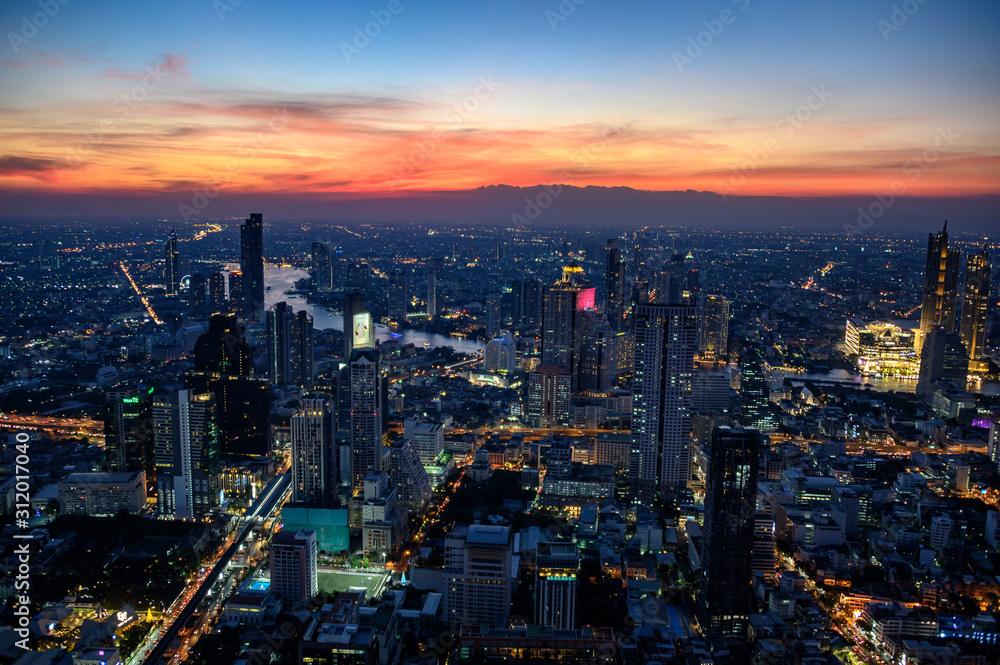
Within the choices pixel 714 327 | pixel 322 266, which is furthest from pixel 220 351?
pixel 322 266

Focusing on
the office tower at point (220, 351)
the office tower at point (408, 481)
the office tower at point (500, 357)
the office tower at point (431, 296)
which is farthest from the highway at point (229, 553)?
the office tower at point (431, 296)

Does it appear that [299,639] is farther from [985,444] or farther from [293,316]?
[985,444]

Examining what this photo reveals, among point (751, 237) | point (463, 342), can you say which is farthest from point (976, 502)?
point (751, 237)

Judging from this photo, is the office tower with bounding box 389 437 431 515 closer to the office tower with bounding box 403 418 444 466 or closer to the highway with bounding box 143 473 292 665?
the office tower with bounding box 403 418 444 466

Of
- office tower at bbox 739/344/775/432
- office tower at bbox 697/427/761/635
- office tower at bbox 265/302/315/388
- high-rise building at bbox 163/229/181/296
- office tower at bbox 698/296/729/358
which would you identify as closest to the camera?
office tower at bbox 697/427/761/635

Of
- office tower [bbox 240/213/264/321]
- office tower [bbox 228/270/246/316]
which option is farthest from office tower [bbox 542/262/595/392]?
office tower [bbox 228/270/246/316]

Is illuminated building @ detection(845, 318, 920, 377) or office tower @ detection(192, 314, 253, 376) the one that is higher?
office tower @ detection(192, 314, 253, 376)
